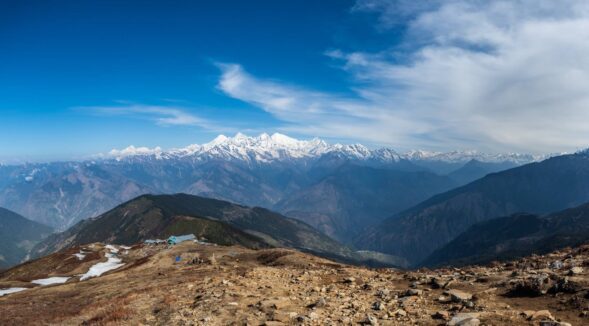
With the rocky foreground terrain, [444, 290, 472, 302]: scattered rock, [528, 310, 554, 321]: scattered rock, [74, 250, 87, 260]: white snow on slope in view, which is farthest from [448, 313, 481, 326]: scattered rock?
[74, 250, 87, 260]: white snow on slope

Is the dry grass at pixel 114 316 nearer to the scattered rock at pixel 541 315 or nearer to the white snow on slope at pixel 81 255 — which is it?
the scattered rock at pixel 541 315

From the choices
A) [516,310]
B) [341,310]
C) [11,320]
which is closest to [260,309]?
[341,310]

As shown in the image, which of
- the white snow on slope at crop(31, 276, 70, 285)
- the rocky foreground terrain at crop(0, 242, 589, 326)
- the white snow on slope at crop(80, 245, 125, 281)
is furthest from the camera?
the white snow on slope at crop(80, 245, 125, 281)

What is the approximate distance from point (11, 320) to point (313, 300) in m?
24.1

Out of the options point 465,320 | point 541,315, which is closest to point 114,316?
point 465,320

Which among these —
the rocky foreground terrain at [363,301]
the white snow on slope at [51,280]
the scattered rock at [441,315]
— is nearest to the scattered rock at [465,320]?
the rocky foreground terrain at [363,301]

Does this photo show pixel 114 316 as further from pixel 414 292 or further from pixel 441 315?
pixel 441 315

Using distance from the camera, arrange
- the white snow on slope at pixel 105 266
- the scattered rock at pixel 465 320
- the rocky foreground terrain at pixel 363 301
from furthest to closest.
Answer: the white snow on slope at pixel 105 266 < the rocky foreground terrain at pixel 363 301 < the scattered rock at pixel 465 320

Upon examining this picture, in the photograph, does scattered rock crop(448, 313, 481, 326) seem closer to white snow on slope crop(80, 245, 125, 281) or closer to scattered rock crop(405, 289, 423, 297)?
scattered rock crop(405, 289, 423, 297)

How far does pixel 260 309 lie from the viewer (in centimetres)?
1927

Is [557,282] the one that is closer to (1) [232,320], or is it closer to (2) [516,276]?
(2) [516,276]

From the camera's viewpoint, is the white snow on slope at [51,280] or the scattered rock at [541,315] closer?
the scattered rock at [541,315]

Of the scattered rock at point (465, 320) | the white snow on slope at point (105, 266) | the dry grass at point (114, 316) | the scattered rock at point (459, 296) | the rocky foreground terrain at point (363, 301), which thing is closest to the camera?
the scattered rock at point (465, 320)

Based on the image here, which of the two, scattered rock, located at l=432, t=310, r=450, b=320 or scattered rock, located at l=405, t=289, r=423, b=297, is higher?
scattered rock, located at l=432, t=310, r=450, b=320
